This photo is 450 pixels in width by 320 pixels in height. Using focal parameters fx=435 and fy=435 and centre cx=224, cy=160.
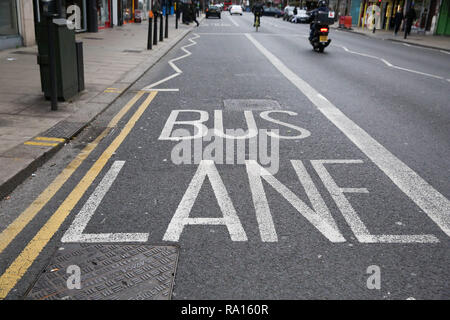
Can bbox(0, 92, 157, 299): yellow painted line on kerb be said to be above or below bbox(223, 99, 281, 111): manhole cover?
below

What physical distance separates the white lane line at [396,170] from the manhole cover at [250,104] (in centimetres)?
85

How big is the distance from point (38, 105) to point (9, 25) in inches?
354

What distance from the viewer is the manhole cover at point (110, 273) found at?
2.72 meters

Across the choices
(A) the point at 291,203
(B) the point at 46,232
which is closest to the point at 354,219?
(A) the point at 291,203

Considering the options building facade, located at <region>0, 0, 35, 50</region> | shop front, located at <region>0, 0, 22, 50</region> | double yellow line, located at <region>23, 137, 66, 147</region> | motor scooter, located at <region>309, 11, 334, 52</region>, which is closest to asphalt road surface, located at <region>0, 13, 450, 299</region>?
double yellow line, located at <region>23, 137, 66, 147</region>

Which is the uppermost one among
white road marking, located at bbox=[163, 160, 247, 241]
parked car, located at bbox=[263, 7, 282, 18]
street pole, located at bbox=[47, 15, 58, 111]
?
parked car, located at bbox=[263, 7, 282, 18]

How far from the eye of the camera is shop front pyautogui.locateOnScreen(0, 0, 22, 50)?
545 inches

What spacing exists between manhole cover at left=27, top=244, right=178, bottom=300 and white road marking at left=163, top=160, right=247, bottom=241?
323 millimetres

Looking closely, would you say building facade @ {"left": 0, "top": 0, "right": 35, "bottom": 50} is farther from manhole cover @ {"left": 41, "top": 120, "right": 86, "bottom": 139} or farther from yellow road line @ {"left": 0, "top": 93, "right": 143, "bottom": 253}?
yellow road line @ {"left": 0, "top": 93, "right": 143, "bottom": 253}

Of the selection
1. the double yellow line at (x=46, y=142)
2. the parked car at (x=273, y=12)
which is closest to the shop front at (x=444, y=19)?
the double yellow line at (x=46, y=142)

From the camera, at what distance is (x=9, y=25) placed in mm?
14258

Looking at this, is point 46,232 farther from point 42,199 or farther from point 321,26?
point 321,26

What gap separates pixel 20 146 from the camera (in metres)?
5.08
